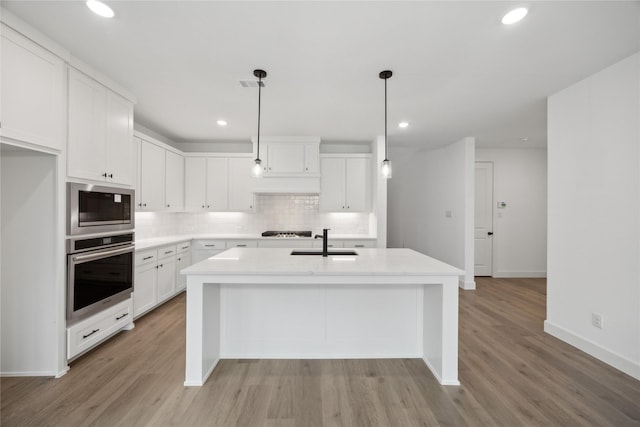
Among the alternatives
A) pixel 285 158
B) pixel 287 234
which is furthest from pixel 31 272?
pixel 285 158

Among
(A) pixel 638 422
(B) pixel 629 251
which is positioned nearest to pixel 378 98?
(B) pixel 629 251

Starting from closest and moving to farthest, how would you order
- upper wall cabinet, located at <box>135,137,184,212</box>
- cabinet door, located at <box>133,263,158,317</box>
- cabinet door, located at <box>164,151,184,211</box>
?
cabinet door, located at <box>133,263,158,317</box>, upper wall cabinet, located at <box>135,137,184,212</box>, cabinet door, located at <box>164,151,184,211</box>

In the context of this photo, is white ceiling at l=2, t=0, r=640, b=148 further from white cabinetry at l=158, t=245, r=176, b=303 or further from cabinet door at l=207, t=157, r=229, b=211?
white cabinetry at l=158, t=245, r=176, b=303

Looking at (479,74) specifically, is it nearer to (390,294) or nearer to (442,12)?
(442,12)

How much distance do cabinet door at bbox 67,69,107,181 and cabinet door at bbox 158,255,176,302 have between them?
151 cm

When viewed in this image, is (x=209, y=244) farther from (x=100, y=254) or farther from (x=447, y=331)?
(x=447, y=331)

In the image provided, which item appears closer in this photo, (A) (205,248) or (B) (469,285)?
(A) (205,248)

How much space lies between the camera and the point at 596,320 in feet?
8.11

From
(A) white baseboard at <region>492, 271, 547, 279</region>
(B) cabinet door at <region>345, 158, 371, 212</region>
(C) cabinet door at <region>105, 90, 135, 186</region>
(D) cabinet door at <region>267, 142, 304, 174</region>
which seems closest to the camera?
(C) cabinet door at <region>105, 90, 135, 186</region>

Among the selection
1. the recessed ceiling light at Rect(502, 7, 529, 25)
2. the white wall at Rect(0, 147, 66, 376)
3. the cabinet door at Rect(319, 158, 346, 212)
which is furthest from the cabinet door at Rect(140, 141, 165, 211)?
the recessed ceiling light at Rect(502, 7, 529, 25)

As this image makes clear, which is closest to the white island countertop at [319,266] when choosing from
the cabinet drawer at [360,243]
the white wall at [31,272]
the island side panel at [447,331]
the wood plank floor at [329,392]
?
the island side panel at [447,331]

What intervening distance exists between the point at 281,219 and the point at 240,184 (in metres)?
0.95

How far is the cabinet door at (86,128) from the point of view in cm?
225

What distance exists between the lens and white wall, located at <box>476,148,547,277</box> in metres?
5.46
